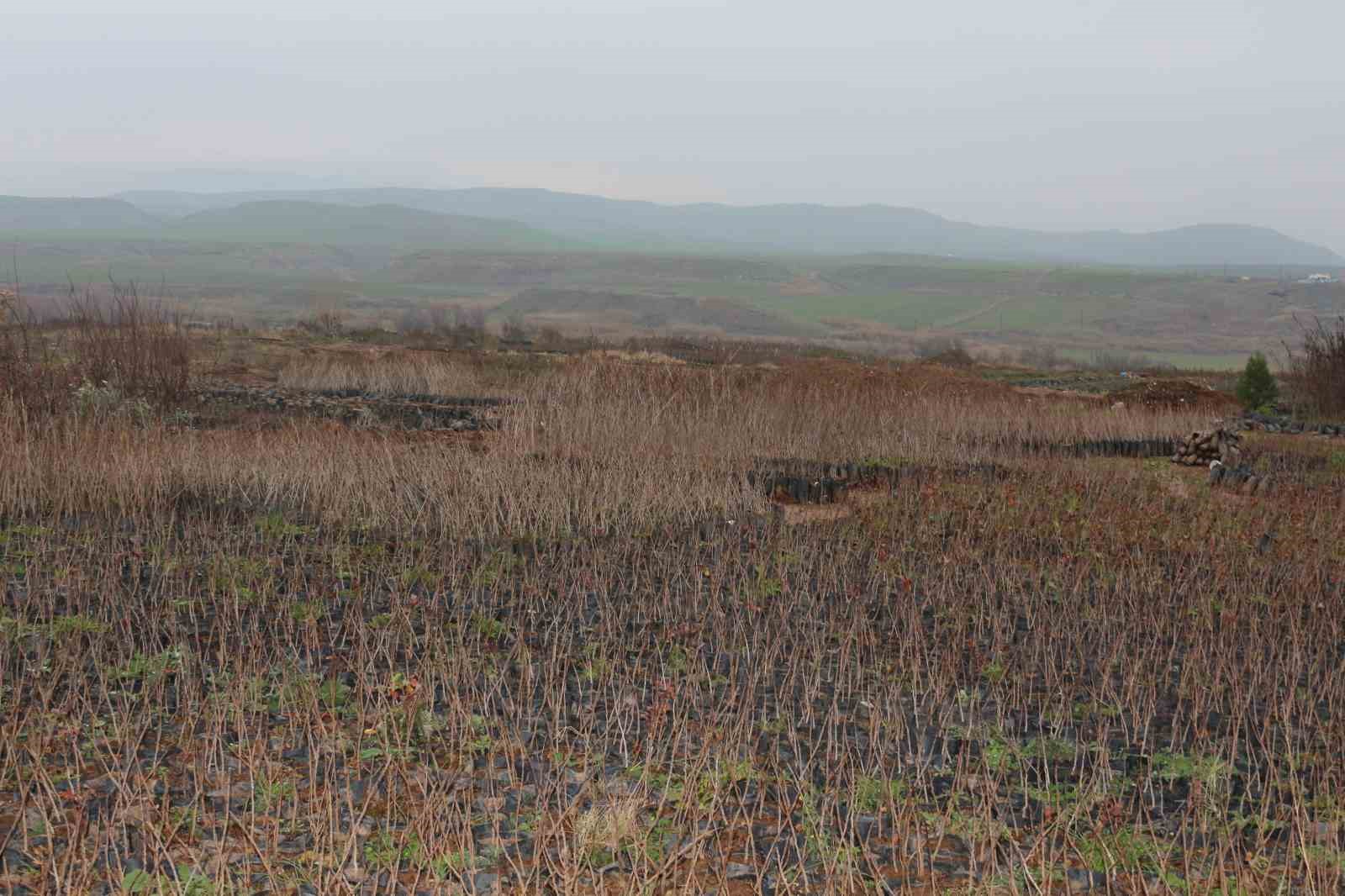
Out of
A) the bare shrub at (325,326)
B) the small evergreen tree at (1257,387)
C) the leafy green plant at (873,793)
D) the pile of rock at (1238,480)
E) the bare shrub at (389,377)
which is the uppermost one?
the small evergreen tree at (1257,387)

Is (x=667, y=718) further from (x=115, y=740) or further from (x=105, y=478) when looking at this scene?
Answer: (x=105, y=478)

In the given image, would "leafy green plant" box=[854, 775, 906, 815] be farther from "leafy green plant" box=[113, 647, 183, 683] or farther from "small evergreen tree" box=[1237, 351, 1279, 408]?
"small evergreen tree" box=[1237, 351, 1279, 408]

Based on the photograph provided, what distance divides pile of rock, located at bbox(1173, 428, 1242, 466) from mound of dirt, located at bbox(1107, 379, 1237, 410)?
4894 millimetres

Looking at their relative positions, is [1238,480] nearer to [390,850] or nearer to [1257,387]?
[1257,387]

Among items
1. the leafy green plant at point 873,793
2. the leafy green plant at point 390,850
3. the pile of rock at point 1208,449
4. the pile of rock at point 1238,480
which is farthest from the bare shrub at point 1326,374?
the leafy green plant at point 390,850

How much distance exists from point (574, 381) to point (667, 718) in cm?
850

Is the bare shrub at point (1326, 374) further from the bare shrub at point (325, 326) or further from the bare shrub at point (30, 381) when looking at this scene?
the bare shrub at point (325, 326)

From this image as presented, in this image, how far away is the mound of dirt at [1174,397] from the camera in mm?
18016

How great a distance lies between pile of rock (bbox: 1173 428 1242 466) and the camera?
12256mm

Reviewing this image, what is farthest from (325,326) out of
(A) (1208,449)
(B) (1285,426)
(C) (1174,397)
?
(A) (1208,449)

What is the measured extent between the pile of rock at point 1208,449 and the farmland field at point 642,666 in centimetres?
96

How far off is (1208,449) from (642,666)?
8997 millimetres

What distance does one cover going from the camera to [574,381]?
1302cm

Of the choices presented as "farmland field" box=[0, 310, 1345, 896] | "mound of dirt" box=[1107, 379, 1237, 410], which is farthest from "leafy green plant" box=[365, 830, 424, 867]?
"mound of dirt" box=[1107, 379, 1237, 410]
